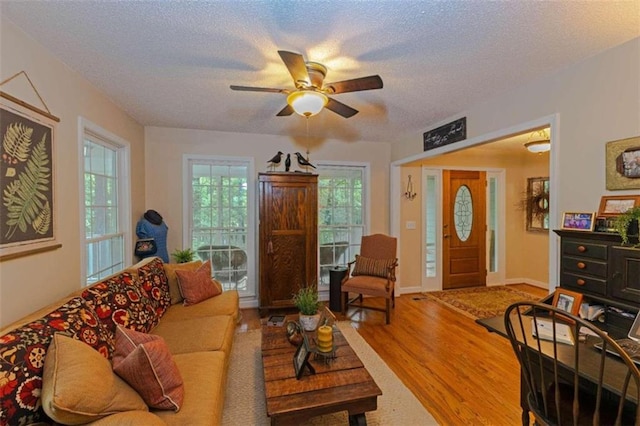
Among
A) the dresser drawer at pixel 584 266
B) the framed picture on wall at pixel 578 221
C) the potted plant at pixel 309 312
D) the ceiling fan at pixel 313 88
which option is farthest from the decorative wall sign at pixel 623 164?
the potted plant at pixel 309 312

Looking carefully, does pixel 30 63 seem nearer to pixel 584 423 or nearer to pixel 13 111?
pixel 13 111

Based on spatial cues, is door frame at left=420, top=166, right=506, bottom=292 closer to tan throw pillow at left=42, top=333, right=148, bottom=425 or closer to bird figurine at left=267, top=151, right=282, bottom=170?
bird figurine at left=267, top=151, right=282, bottom=170

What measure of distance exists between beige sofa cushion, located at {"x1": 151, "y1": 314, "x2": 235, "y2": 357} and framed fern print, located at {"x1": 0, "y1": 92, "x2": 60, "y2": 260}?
3.29 feet

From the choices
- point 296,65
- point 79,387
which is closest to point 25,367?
point 79,387

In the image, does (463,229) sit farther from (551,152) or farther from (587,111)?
(587,111)

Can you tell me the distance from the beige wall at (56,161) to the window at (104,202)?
0.43 feet

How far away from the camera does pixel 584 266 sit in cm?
188

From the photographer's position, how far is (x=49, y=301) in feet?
6.55

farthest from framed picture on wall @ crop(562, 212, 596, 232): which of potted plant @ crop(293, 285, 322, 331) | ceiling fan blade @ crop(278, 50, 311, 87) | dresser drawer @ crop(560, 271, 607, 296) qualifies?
ceiling fan blade @ crop(278, 50, 311, 87)

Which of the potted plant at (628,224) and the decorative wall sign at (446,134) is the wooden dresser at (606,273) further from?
the decorative wall sign at (446,134)

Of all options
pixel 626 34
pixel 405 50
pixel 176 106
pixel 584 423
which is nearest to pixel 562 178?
pixel 626 34

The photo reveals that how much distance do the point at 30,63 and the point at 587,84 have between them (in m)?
3.71

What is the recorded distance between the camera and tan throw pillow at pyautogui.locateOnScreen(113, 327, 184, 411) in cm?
138

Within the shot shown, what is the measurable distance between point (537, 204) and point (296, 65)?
543 cm
